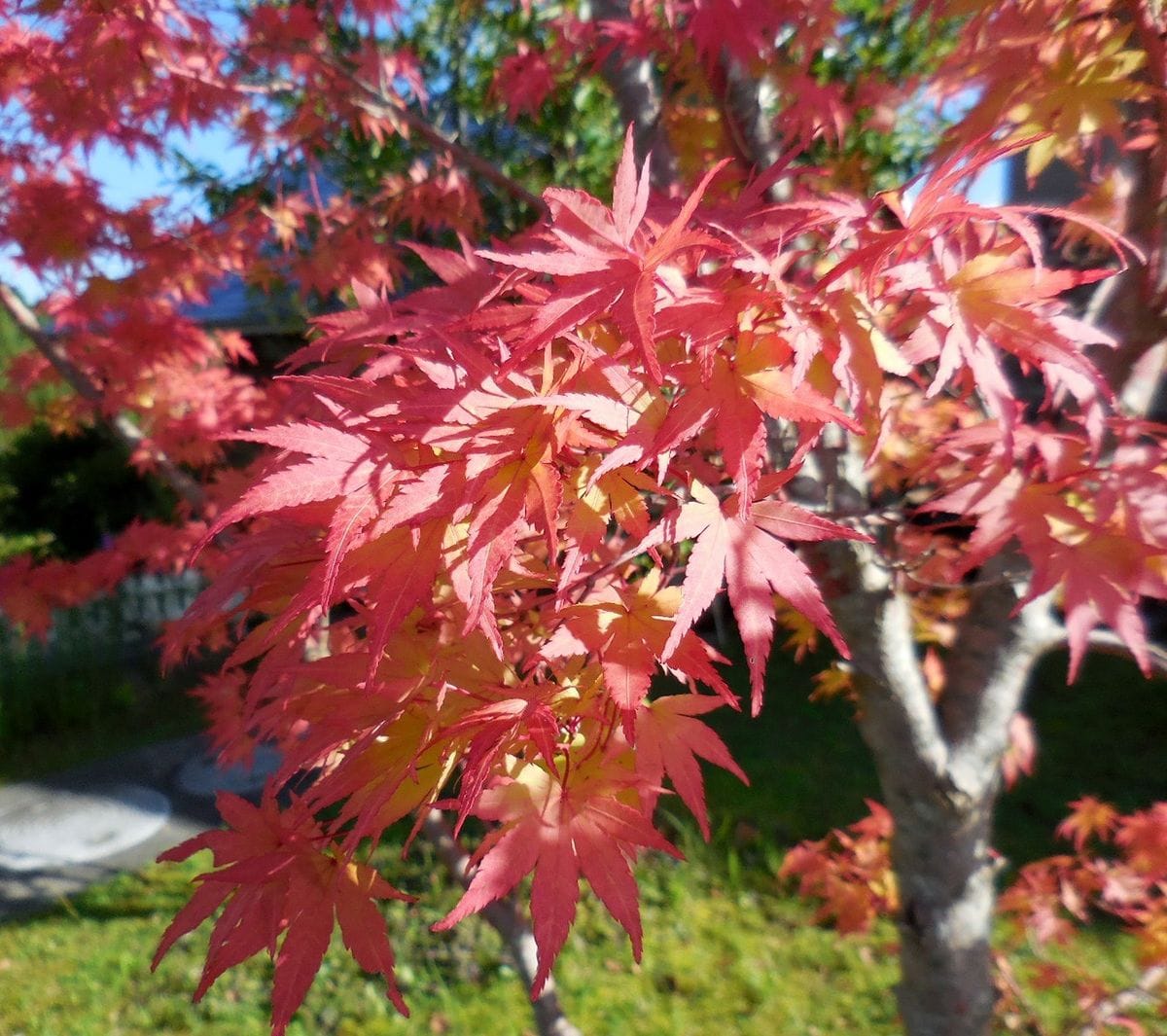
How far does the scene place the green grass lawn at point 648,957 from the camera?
104 inches

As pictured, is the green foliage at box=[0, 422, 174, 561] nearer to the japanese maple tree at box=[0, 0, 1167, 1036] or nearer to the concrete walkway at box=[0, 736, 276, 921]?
the concrete walkway at box=[0, 736, 276, 921]

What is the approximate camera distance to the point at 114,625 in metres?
6.55

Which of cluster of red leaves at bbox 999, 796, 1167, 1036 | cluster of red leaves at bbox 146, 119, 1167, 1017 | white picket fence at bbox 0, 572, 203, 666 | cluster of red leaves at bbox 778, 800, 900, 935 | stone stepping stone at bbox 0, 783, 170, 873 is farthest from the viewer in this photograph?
white picket fence at bbox 0, 572, 203, 666

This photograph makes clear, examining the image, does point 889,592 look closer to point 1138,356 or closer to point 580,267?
point 1138,356

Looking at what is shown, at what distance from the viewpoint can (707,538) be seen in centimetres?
76

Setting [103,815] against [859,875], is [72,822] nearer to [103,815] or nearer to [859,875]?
[103,815]

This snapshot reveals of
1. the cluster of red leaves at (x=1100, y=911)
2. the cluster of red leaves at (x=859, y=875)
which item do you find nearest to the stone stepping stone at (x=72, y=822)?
the cluster of red leaves at (x=859, y=875)

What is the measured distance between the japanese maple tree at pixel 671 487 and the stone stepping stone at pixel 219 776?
2952 millimetres

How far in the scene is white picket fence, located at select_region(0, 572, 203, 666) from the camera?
19.8 ft

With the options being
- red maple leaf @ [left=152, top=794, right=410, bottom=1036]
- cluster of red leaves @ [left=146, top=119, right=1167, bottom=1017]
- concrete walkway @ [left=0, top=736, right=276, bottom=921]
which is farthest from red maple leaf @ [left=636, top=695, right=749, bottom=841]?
concrete walkway @ [left=0, top=736, right=276, bottom=921]

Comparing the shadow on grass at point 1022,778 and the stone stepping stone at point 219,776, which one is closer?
the shadow on grass at point 1022,778

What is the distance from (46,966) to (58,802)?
5.56 ft

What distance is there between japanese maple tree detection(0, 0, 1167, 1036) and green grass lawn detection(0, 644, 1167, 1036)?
87cm

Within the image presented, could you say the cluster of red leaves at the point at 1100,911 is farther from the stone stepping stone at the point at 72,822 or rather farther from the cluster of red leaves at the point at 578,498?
the stone stepping stone at the point at 72,822
